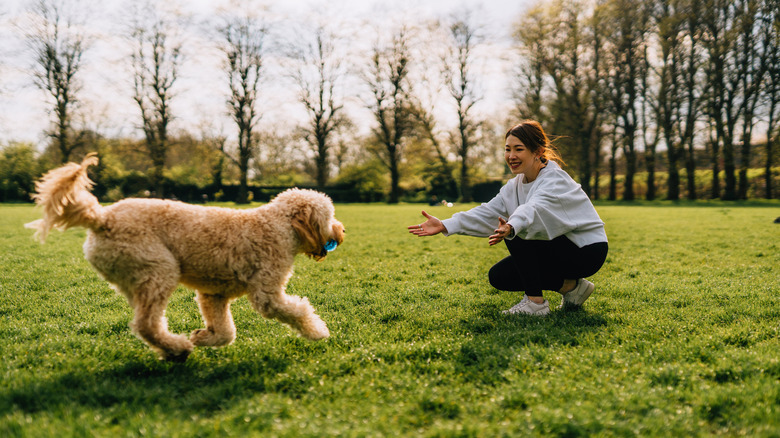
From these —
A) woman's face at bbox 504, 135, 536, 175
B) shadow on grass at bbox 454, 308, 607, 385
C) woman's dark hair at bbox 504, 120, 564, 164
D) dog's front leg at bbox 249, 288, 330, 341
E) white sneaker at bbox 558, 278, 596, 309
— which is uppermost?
woman's dark hair at bbox 504, 120, 564, 164

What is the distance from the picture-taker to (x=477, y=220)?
4.90 meters

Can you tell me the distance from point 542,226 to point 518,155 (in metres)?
0.82

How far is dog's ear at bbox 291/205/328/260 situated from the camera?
12.3 ft

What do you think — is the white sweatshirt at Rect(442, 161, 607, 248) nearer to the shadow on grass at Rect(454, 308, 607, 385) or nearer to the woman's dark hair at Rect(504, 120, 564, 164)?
the woman's dark hair at Rect(504, 120, 564, 164)

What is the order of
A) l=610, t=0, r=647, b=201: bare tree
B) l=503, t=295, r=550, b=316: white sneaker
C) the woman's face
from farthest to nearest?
l=610, t=0, r=647, b=201: bare tree
l=503, t=295, r=550, b=316: white sneaker
the woman's face

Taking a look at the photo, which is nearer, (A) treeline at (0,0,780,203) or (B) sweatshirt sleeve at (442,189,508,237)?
(B) sweatshirt sleeve at (442,189,508,237)

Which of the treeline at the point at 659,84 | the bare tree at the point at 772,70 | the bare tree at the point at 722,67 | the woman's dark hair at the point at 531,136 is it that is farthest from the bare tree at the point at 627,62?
the woman's dark hair at the point at 531,136

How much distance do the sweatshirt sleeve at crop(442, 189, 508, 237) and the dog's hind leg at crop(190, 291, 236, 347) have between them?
7.27 feet

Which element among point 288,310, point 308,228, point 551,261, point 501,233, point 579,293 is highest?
point 308,228

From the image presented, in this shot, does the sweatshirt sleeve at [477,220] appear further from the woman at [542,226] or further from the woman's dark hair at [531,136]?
the woman's dark hair at [531,136]

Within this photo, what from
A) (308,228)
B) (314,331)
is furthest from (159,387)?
(308,228)

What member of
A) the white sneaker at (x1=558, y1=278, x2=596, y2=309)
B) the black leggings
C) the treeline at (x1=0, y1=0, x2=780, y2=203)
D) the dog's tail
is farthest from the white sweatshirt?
the treeline at (x1=0, y1=0, x2=780, y2=203)

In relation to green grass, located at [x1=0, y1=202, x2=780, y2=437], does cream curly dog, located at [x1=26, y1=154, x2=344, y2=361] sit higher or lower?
higher

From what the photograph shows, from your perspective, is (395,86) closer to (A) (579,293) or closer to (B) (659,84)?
(B) (659,84)
